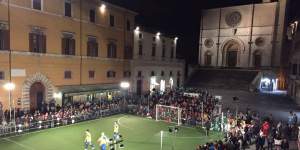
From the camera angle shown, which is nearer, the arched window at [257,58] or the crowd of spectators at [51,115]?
the crowd of spectators at [51,115]

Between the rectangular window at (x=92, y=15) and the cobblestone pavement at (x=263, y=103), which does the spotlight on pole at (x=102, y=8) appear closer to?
the rectangular window at (x=92, y=15)

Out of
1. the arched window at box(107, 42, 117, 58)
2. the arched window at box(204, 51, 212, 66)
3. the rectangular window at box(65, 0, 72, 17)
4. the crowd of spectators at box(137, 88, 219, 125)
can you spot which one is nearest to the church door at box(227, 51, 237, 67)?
the arched window at box(204, 51, 212, 66)

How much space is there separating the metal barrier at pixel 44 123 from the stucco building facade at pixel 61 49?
3493 millimetres

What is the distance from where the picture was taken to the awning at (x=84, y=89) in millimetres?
29419

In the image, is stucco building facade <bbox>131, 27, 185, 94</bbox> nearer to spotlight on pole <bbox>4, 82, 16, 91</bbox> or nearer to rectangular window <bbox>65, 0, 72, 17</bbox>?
rectangular window <bbox>65, 0, 72, 17</bbox>

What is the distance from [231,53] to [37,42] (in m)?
47.0

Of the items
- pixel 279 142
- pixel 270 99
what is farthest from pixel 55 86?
pixel 270 99

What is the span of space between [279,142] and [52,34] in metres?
25.2

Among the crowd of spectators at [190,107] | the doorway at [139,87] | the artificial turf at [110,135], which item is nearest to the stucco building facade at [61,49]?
the doorway at [139,87]

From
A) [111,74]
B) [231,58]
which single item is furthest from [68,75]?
[231,58]

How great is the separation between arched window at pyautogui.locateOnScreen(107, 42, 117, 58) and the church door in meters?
33.9

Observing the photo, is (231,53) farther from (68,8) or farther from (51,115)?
(51,115)

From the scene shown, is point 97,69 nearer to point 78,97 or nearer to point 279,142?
point 78,97

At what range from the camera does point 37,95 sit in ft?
88.6
